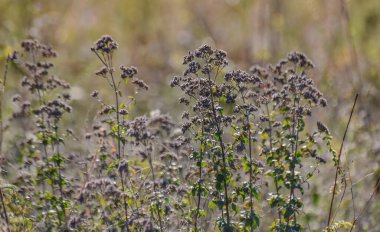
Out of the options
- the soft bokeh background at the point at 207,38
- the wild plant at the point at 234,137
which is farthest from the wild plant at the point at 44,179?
the soft bokeh background at the point at 207,38

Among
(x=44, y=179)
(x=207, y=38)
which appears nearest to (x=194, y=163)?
(x=44, y=179)

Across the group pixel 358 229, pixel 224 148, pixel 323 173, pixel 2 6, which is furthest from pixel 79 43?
pixel 224 148

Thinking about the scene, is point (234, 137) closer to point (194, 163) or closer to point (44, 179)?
point (194, 163)

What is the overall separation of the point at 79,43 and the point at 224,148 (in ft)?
29.8

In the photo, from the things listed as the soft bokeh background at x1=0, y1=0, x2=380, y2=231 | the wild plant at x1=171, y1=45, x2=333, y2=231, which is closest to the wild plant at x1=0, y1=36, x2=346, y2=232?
the wild plant at x1=171, y1=45, x2=333, y2=231

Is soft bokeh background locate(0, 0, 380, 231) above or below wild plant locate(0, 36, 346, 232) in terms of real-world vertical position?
above

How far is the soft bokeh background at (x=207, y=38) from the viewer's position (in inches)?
329

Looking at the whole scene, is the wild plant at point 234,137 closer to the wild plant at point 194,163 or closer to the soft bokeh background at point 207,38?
the wild plant at point 194,163

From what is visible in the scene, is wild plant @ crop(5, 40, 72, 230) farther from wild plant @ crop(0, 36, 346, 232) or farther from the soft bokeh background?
the soft bokeh background

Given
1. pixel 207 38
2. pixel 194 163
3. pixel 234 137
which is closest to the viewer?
Answer: pixel 234 137

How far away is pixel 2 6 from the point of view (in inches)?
434

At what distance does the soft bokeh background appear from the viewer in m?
8.35

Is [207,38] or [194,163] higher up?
[207,38]

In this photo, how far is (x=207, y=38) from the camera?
12.0 meters
